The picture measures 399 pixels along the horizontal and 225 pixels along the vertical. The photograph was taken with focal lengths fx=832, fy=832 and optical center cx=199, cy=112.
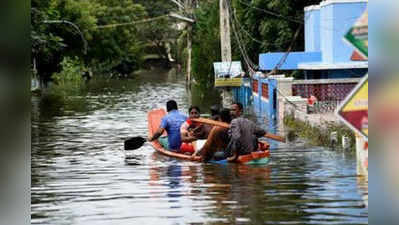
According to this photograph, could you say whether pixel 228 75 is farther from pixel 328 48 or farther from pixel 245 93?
pixel 328 48

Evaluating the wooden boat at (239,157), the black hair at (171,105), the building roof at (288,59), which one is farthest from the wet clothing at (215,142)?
the building roof at (288,59)

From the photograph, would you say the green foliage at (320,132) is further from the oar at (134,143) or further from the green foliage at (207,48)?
the green foliage at (207,48)

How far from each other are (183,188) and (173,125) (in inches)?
194

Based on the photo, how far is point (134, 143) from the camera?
779 inches

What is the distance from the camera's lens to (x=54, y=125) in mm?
27875

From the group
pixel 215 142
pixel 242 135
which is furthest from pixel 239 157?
pixel 215 142

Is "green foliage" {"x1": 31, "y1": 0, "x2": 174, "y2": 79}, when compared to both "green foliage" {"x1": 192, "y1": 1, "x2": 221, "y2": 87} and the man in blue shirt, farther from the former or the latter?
the man in blue shirt

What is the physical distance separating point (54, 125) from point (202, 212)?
57.0ft

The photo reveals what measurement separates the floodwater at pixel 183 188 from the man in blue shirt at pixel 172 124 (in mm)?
549

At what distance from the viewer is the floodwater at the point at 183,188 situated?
10945 mm
